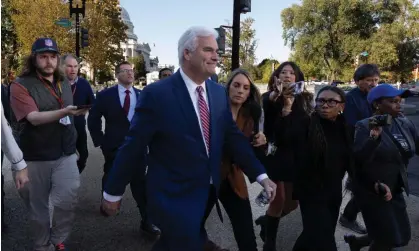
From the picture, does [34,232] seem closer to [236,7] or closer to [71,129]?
[71,129]

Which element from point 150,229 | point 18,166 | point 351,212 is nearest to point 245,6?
point 351,212

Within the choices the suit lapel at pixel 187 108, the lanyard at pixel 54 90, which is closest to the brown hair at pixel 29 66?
the lanyard at pixel 54 90

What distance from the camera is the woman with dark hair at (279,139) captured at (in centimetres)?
375

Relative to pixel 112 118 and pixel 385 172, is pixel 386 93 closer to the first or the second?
pixel 385 172

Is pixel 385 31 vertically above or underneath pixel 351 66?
above

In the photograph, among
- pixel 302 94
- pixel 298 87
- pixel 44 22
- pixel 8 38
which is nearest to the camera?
pixel 298 87

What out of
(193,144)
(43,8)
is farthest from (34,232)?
(43,8)

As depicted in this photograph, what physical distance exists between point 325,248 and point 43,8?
3229 cm

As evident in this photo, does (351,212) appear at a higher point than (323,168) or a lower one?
lower

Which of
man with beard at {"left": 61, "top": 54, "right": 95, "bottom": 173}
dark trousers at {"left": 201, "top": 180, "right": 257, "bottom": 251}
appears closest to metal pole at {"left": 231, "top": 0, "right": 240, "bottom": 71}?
man with beard at {"left": 61, "top": 54, "right": 95, "bottom": 173}

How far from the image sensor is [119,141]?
4594mm

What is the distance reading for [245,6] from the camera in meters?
8.98

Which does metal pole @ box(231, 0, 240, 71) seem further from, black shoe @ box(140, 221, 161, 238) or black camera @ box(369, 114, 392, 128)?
black camera @ box(369, 114, 392, 128)

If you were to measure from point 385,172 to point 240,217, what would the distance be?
3.87 feet
